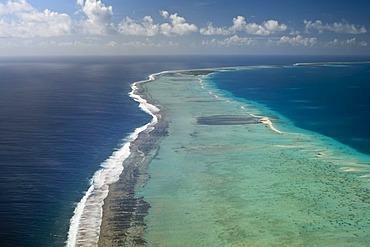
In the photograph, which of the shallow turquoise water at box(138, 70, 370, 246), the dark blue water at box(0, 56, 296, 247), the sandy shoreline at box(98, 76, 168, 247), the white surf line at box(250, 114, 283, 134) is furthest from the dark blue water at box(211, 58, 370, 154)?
the dark blue water at box(0, 56, 296, 247)

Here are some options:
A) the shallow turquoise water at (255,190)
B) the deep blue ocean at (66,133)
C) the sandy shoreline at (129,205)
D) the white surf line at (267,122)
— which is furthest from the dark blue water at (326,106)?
the sandy shoreline at (129,205)

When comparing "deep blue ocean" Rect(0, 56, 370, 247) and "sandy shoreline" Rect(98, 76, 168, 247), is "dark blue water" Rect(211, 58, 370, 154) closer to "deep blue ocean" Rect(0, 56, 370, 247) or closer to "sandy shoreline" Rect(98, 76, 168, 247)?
"deep blue ocean" Rect(0, 56, 370, 247)

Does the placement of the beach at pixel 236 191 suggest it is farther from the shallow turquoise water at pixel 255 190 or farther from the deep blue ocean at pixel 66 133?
the deep blue ocean at pixel 66 133

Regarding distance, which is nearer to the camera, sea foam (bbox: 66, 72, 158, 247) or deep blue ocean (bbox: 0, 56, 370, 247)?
sea foam (bbox: 66, 72, 158, 247)

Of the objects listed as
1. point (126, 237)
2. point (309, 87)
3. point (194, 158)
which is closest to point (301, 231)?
point (126, 237)

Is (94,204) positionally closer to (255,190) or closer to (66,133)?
(255,190)
